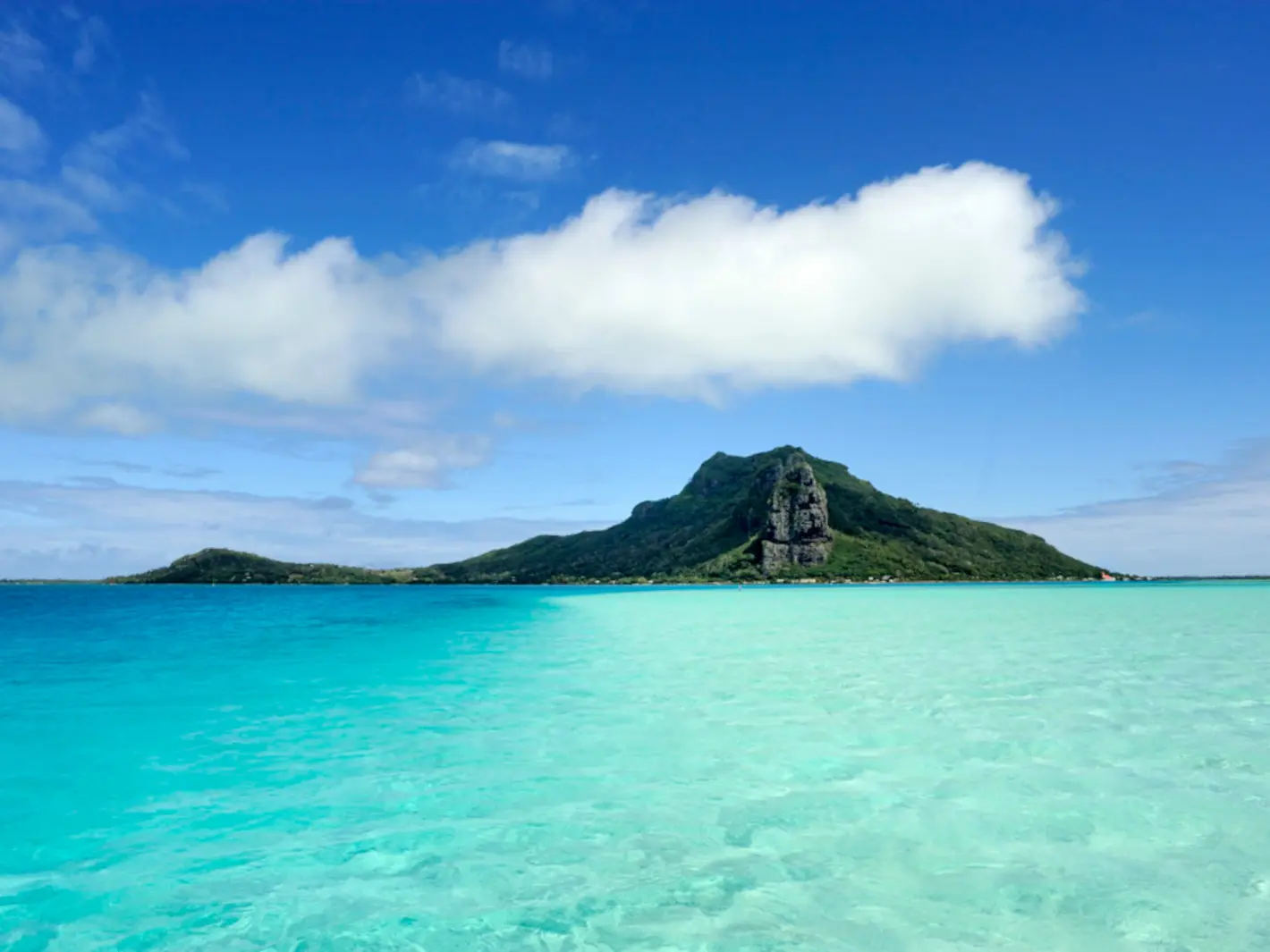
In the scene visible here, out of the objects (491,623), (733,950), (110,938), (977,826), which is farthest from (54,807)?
A: (491,623)

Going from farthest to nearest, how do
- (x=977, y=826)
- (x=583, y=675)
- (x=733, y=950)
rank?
(x=583, y=675), (x=977, y=826), (x=733, y=950)

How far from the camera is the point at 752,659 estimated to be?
34.8 meters

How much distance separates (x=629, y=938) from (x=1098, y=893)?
5.84 metres

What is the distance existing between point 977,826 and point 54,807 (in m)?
16.5

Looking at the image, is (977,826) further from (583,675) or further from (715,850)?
(583,675)

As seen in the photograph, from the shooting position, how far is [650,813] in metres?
12.9

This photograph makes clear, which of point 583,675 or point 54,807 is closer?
point 54,807

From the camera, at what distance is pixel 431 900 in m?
9.79

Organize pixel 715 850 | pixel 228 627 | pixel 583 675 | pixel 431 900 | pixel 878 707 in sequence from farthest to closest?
pixel 228 627, pixel 583 675, pixel 878 707, pixel 715 850, pixel 431 900

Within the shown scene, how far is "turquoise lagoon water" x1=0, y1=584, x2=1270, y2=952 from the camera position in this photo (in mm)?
9133

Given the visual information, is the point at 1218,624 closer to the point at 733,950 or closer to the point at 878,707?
the point at 878,707

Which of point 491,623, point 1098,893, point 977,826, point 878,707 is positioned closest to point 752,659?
point 878,707

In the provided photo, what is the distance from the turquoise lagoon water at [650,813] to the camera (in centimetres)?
913

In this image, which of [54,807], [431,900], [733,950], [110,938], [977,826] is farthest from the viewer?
[54,807]
